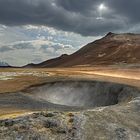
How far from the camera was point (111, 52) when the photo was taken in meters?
144

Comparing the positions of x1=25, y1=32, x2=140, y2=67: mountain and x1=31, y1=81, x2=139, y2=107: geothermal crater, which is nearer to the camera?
x1=31, y1=81, x2=139, y2=107: geothermal crater

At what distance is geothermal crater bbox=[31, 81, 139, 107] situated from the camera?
4569 centimetres

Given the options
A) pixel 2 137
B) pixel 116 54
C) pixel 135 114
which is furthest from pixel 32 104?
pixel 116 54

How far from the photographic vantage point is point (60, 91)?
50.5 meters

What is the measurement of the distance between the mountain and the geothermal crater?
7558 cm

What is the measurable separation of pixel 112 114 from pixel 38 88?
24.9 metres

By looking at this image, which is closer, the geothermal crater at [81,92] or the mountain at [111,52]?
the geothermal crater at [81,92]

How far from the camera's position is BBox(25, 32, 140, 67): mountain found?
132 m

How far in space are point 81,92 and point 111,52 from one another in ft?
315

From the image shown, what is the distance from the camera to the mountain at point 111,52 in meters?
132

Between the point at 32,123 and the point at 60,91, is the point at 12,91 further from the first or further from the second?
the point at 32,123

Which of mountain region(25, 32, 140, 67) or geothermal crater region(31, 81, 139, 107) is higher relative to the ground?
mountain region(25, 32, 140, 67)

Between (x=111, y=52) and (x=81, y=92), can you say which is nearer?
(x=81, y=92)

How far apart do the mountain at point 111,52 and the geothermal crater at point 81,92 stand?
7558cm
